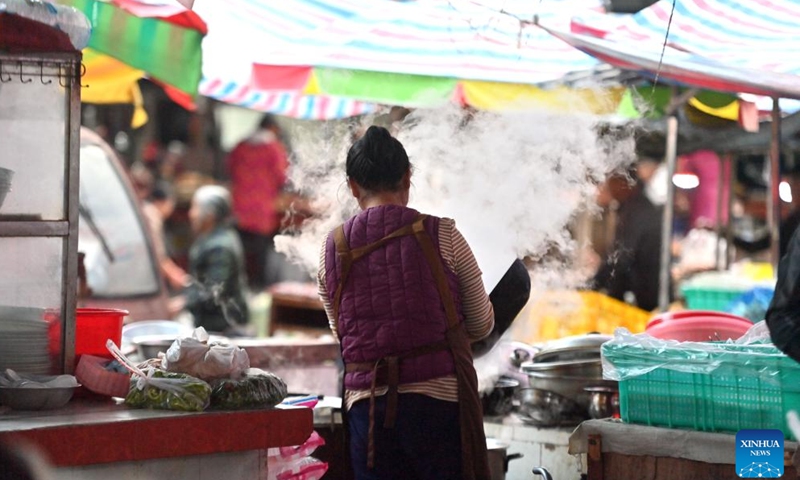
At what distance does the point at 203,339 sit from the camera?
371 centimetres

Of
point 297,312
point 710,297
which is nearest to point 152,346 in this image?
point 297,312

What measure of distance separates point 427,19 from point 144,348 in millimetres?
2317

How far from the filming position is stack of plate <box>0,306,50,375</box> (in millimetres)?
3564

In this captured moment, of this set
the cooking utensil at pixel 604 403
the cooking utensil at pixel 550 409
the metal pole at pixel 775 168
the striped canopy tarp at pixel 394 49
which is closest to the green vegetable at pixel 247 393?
the cooking utensil at pixel 604 403

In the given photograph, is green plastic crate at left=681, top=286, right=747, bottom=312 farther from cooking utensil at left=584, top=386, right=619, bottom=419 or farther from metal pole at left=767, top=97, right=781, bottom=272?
cooking utensil at left=584, top=386, right=619, bottom=419

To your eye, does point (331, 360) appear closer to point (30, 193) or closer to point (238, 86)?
point (238, 86)

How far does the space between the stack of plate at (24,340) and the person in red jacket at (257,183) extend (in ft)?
32.2

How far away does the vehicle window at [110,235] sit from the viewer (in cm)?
863

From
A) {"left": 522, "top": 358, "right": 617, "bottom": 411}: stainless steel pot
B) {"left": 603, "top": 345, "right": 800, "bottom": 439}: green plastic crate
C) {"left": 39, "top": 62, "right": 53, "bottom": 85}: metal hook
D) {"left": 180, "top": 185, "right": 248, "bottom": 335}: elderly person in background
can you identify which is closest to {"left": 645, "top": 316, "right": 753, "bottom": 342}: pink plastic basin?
{"left": 522, "top": 358, "right": 617, "bottom": 411}: stainless steel pot

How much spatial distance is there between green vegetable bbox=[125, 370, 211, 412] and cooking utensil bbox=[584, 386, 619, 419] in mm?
1843

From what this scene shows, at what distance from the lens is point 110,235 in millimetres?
8781

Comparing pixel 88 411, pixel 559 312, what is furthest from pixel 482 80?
pixel 88 411

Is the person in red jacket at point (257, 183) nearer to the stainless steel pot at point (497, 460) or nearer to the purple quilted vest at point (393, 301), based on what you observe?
the stainless steel pot at point (497, 460)

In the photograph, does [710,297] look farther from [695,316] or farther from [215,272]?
[215,272]
